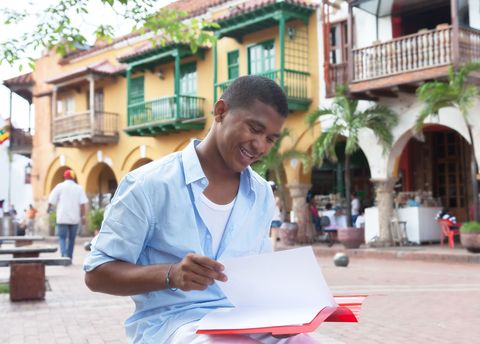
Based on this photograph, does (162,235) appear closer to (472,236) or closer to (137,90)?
(472,236)

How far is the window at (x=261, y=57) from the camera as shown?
20484 mm

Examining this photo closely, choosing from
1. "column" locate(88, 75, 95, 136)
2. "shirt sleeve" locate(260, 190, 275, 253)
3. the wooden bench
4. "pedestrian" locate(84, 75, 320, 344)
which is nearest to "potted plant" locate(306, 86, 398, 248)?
the wooden bench

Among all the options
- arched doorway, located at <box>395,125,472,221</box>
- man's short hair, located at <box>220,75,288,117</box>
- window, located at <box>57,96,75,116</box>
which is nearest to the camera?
man's short hair, located at <box>220,75,288,117</box>

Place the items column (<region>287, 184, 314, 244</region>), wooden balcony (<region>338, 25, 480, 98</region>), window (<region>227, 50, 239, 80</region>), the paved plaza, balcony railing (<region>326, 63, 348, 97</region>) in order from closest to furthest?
the paved plaza < wooden balcony (<region>338, 25, 480, 98</region>) < balcony railing (<region>326, 63, 348, 97</region>) < column (<region>287, 184, 314, 244</region>) < window (<region>227, 50, 239, 80</region>)

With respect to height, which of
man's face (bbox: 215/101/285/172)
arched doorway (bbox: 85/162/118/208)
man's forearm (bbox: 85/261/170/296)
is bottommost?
man's forearm (bbox: 85/261/170/296)

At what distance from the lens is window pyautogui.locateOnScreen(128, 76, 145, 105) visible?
85.5 ft

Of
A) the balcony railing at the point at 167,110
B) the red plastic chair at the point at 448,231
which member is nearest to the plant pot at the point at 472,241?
the red plastic chair at the point at 448,231

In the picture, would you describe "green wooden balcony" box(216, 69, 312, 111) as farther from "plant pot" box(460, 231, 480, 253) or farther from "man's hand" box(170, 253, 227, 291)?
"man's hand" box(170, 253, 227, 291)

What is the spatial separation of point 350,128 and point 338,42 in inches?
129

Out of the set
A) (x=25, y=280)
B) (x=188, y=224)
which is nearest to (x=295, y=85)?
(x=25, y=280)

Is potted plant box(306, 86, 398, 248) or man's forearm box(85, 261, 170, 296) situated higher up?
potted plant box(306, 86, 398, 248)

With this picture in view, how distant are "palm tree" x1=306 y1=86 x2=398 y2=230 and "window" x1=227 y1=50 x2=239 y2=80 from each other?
5.10 m

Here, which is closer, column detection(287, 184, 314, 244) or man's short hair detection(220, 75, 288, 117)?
man's short hair detection(220, 75, 288, 117)

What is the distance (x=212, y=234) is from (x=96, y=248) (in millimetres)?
394
